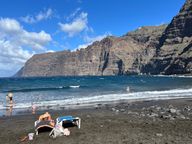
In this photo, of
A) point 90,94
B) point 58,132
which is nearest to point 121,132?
point 58,132

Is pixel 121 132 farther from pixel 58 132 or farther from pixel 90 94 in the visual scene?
pixel 90 94

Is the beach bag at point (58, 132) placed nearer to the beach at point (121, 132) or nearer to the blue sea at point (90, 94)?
the beach at point (121, 132)

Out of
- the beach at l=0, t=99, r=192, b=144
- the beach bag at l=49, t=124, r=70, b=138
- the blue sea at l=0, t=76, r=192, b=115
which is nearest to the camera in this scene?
the beach at l=0, t=99, r=192, b=144

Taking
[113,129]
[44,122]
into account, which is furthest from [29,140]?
[113,129]

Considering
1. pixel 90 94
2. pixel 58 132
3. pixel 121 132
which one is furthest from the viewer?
pixel 90 94

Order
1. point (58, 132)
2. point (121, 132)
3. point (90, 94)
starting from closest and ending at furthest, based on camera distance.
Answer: point (58, 132) < point (121, 132) < point (90, 94)

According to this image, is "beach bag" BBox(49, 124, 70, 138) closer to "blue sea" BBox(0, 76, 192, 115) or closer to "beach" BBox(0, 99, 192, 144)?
"beach" BBox(0, 99, 192, 144)

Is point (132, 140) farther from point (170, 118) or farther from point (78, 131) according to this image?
point (170, 118)

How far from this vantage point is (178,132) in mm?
15867

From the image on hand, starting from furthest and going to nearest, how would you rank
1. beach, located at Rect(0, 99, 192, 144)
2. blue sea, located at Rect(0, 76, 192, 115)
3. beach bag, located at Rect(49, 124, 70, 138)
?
blue sea, located at Rect(0, 76, 192, 115)
beach bag, located at Rect(49, 124, 70, 138)
beach, located at Rect(0, 99, 192, 144)

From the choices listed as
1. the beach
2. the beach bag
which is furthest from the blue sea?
the beach bag

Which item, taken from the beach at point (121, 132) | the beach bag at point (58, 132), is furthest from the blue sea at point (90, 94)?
the beach bag at point (58, 132)

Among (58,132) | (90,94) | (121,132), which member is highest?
(90,94)

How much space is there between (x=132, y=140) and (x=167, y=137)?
5.31ft
